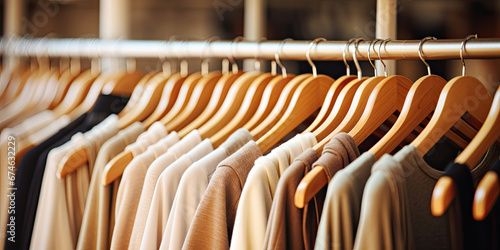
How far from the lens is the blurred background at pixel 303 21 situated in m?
3.02

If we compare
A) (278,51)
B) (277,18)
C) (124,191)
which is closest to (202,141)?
(124,191)

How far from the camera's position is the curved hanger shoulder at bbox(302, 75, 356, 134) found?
36.4 inches

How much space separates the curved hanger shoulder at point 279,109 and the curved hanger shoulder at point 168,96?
1.05 feet

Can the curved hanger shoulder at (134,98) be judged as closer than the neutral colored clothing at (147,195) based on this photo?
No

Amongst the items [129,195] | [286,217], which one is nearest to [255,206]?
[286,217]

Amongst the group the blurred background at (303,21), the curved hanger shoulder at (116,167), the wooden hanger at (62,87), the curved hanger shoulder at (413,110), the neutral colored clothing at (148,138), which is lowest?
the curved hanger shoulder at (116,167)

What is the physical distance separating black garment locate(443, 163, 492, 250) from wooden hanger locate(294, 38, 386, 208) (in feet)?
0.53

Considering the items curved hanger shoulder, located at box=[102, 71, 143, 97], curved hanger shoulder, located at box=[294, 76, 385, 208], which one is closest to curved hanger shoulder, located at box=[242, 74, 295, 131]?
curved hanger shoulder, located at box=[294, 76, 385, 208]

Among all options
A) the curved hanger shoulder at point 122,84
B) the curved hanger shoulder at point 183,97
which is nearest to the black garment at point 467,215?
the curved hanger shoulder at point 183,97

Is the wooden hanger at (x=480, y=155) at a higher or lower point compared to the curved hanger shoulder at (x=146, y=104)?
lower

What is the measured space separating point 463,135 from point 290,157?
36 centimetres

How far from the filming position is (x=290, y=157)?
0.82 meters

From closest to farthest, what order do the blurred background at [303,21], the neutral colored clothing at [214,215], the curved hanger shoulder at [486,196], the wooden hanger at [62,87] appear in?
the curved hanger shoulder at [486,196] → the neutral colored clothing at [214,215] → the wooden hanger at [62,87] → the blurred background at [303,21]

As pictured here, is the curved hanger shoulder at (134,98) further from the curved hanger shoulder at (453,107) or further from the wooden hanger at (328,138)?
the curved hanger shoulder at (453,107)
